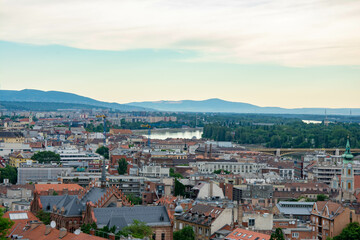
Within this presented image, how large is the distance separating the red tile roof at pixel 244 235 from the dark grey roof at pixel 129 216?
4.39 m

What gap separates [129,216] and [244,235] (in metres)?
7.25

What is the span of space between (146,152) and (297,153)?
1781 inches

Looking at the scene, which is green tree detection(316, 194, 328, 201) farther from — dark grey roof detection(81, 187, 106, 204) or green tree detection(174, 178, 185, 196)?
dark grey roof detection(81, 187, 106, 204)

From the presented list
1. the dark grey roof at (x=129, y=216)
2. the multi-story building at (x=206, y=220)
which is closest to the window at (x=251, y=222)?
the multi-story building at (x=206, y=220)

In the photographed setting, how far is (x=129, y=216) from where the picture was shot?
46250 millimetres

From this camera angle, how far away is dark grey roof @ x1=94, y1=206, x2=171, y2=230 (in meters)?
44.7

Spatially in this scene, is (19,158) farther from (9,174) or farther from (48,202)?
(48,202)

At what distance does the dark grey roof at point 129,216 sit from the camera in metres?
44.7

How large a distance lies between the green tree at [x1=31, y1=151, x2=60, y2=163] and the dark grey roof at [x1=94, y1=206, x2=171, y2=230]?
55.0 m

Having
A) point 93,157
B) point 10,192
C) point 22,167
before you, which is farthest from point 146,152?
point 10,192

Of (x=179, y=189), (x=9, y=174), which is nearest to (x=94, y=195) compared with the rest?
(x=179, y=189)

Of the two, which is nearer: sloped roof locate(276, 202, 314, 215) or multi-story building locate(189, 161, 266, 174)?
sloped roof locate(276, 202, 314, 215)

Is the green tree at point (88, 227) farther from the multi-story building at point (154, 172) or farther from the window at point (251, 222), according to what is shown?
the multi-story building at point (154, 172)

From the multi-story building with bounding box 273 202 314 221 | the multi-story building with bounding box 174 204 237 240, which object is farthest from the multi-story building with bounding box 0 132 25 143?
the multi-story building with bounding box 174 204 237 240
